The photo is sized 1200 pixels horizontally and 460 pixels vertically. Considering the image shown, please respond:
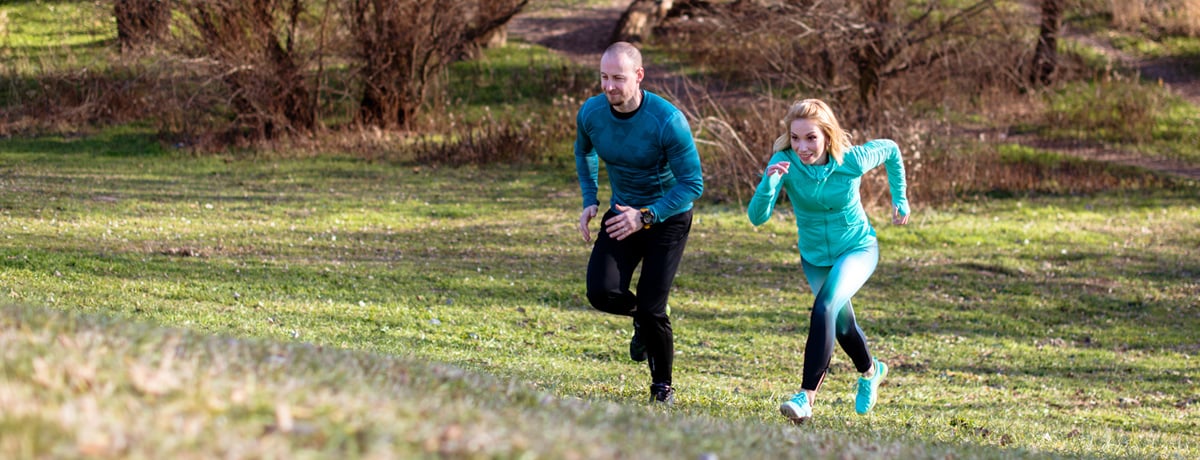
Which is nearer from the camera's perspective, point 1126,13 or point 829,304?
point 829,304

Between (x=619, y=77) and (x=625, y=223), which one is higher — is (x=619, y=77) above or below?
above

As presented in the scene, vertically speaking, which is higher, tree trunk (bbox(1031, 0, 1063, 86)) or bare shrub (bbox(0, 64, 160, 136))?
tree trunk (bbox(1031, 0, 1063, 86))

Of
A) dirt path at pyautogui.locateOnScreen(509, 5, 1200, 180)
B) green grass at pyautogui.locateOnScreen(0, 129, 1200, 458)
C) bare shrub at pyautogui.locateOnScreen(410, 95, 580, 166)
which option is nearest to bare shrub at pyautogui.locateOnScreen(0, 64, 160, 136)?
green grass at pyautogui.locateOnScreen(0, 129, 1200, 458)

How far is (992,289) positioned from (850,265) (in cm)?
855

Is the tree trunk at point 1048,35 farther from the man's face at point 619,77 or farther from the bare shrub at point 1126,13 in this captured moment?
the man's face at point 619,77

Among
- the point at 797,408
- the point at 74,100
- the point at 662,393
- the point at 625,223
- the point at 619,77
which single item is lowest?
the point at 662,393

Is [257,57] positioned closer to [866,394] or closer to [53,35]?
[53,35]

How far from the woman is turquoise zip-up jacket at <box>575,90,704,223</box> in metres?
0.47

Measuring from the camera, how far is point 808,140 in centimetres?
661

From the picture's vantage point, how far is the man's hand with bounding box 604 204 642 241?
22.1 ft

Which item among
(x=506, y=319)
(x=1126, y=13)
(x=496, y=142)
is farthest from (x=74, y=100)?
(x=1126, y=13)

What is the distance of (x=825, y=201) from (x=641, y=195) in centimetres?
116

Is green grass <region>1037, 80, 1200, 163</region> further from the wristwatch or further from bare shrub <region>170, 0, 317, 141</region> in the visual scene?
the wristwatch

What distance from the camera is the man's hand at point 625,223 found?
6.72 m
